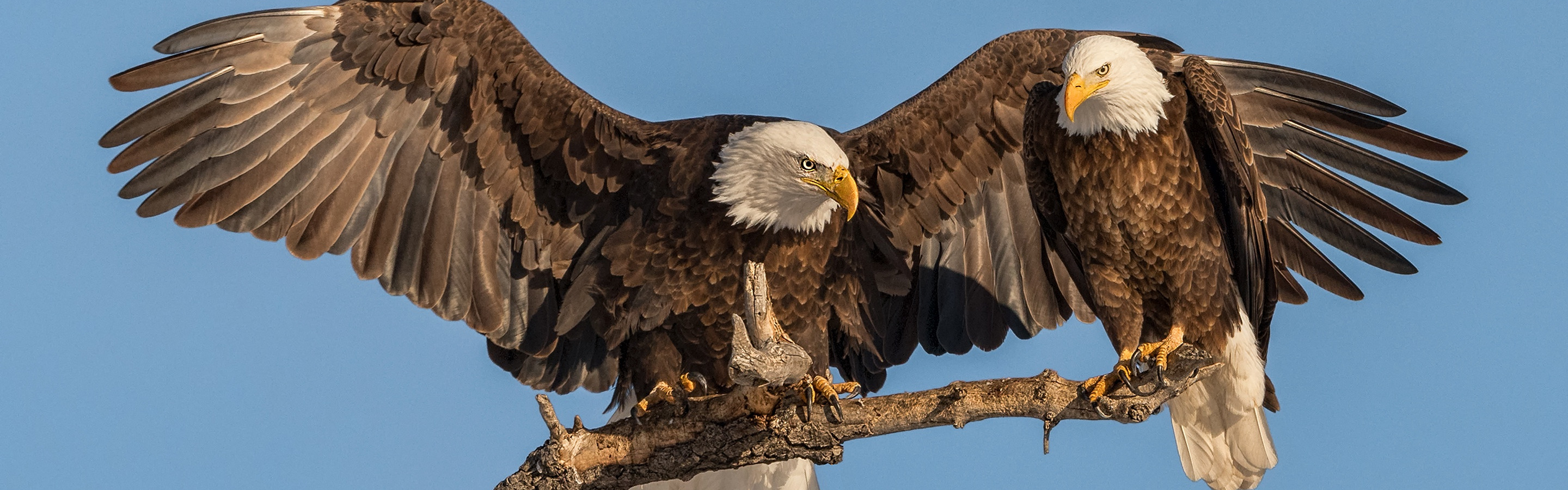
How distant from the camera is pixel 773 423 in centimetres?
539

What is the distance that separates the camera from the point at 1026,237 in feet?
22.5

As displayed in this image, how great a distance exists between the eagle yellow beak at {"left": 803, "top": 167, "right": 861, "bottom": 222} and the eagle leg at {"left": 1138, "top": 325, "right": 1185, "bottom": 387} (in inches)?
45.7

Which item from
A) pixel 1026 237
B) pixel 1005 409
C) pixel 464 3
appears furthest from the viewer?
pixel 1026 237

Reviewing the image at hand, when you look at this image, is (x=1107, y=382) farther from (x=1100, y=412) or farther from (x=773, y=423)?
(x=773, y=423)

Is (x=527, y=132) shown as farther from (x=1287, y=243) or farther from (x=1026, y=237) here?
(x=1287, y=243)

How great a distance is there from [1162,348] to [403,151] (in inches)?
117

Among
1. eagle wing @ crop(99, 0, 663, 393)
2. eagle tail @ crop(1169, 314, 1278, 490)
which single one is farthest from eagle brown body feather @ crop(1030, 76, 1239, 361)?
eagle wing @ crop(99, 0, 663, 393)

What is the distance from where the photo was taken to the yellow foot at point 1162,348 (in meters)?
5.58

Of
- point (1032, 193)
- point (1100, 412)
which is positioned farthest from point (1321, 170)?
point (1100, 412)

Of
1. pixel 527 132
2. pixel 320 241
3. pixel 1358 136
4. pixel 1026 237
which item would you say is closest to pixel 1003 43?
pixel 1026 237

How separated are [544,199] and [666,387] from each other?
0.99 meters

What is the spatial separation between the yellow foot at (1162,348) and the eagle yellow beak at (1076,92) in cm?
87

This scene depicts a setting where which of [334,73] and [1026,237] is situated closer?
[334,73]

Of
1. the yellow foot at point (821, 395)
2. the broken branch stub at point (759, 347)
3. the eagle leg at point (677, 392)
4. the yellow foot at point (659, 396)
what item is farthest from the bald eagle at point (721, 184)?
the broken branch stub at point (759, 347)
